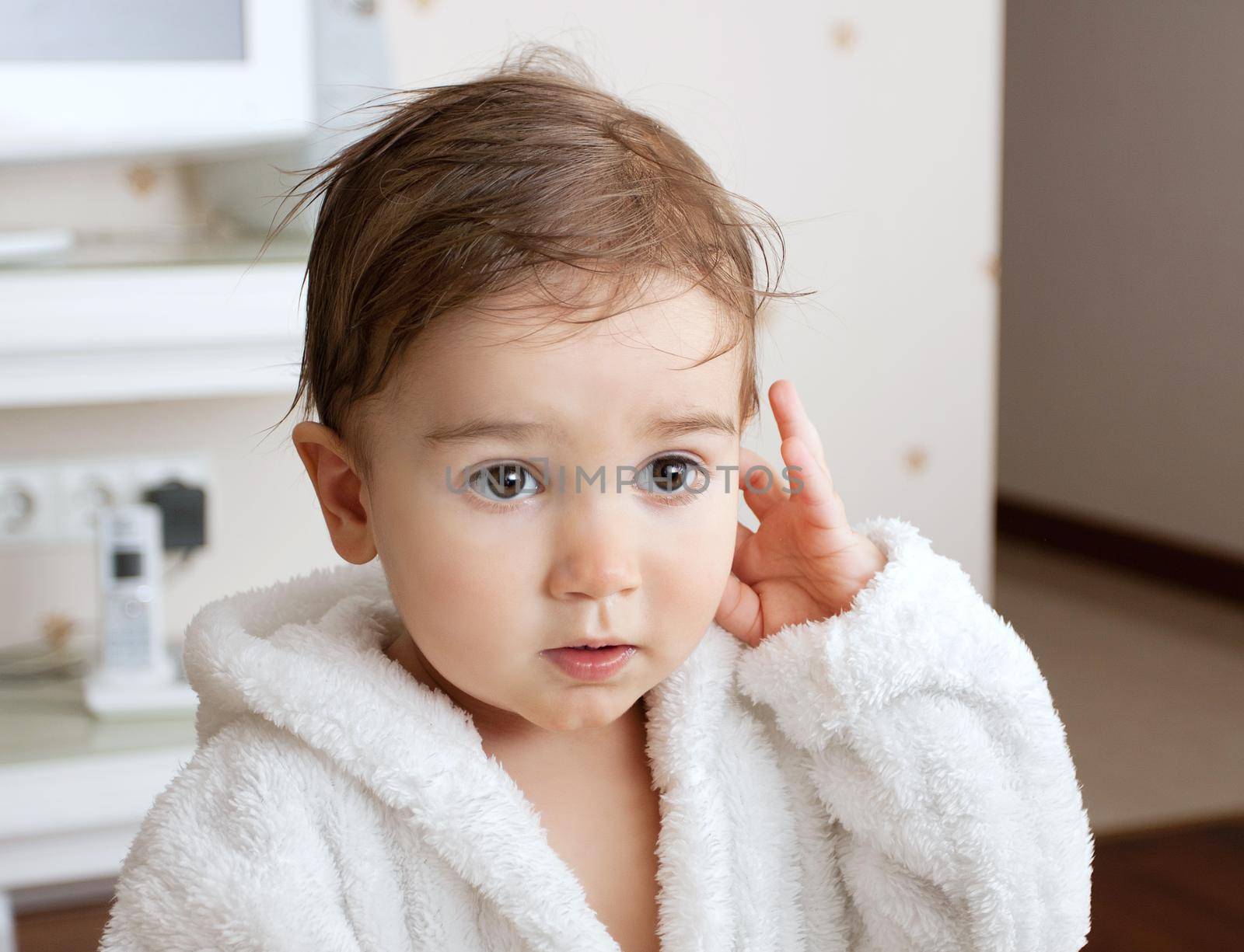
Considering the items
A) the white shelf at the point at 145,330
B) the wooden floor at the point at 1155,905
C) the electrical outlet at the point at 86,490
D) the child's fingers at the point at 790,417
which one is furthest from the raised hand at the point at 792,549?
the electrical outlet at the point at 86,490

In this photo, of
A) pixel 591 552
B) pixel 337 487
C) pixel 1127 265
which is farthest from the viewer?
pixel 1127 265

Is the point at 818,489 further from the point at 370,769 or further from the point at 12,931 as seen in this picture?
the point at 12,931

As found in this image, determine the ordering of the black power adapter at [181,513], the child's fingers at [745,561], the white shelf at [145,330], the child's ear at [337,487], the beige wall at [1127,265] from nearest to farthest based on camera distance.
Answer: the child's ear at [337,487] → the child's fingers at [745,561] → the white shelf at [145,330] → the black power adapter at [181,513] → the beige wall at [1127,265]

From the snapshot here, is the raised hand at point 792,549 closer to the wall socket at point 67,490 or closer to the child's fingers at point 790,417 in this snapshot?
the child's fingers at point 790,417

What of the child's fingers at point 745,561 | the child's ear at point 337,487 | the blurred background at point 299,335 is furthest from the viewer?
the blurred background at point 299,335

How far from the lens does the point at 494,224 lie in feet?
2.03

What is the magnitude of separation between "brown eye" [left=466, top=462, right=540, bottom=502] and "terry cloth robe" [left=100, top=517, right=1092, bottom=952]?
5.3 inches

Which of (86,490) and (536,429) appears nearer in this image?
(536,429)

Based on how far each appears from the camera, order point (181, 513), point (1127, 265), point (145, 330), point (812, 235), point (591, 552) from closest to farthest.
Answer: point (591, 552)
point (145, 330)
point (181, 513)
point (812, 235)
point (1127, 265)

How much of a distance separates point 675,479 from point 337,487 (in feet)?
0.63

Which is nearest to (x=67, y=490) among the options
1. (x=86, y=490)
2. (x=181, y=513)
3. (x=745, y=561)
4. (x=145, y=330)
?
(x=86, y=490)

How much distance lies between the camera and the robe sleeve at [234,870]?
60 centimetres

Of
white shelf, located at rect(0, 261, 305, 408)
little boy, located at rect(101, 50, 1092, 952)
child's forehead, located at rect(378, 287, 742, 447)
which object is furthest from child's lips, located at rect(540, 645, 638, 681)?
white shelf, located at rect(0, 261, 305, 408)

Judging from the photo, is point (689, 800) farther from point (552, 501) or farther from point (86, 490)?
point (86, 490)
